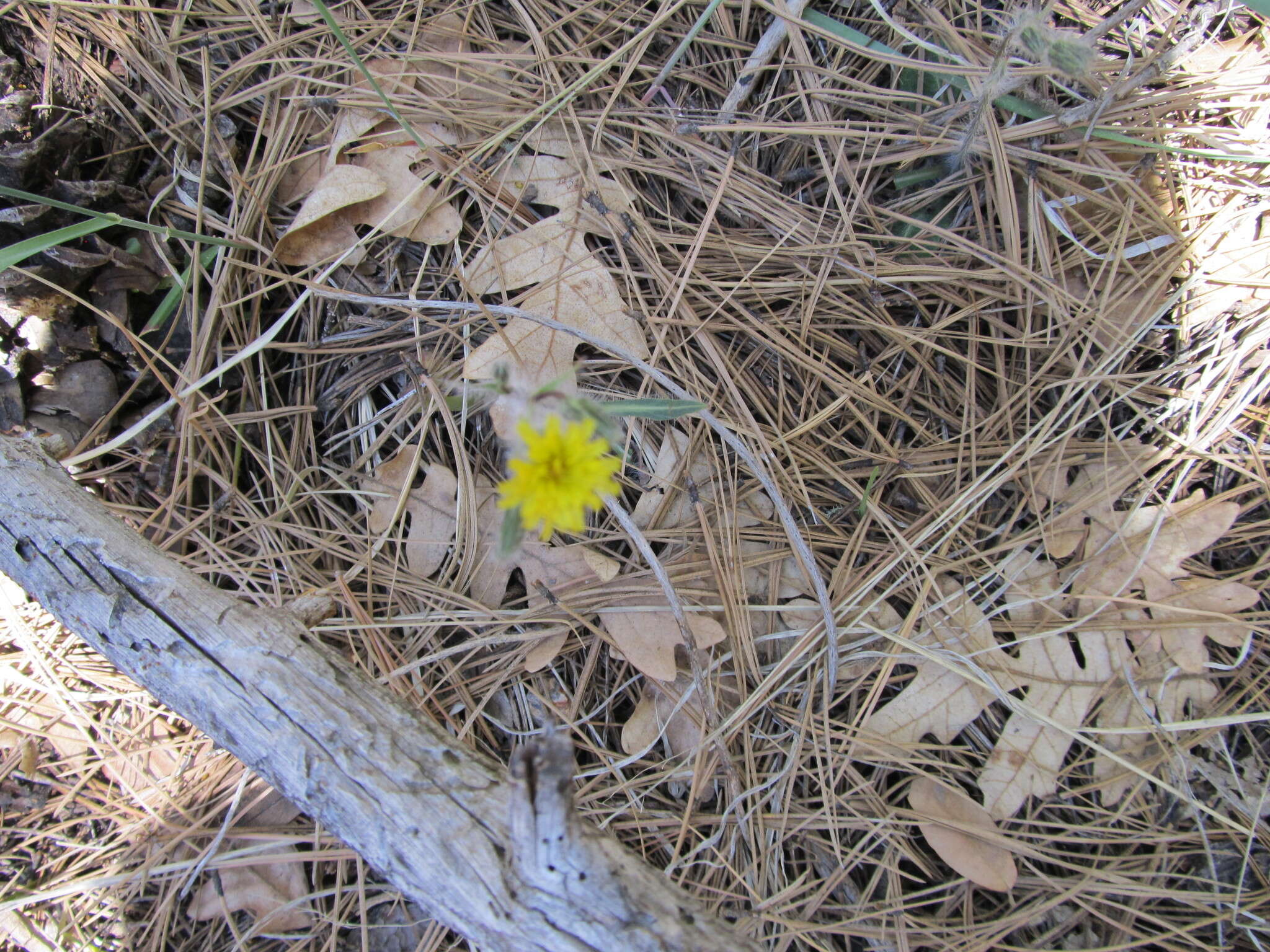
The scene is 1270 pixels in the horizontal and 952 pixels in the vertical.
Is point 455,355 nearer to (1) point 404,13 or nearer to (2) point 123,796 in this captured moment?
(1) point 404,13

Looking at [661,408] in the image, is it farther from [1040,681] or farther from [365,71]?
[1040,681]

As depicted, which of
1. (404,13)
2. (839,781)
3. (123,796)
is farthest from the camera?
(404,13)

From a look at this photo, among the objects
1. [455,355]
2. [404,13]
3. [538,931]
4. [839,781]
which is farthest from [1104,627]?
[404,13]

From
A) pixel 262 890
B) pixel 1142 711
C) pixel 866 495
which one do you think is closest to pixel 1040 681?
pixel 1142 711

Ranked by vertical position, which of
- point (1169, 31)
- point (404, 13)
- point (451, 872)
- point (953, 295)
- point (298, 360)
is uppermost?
point (1169, 31)

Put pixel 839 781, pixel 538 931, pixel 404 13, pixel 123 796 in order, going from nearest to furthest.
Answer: pixel 538 931 < pixel 839 781 < pixel 123 796 < pixel 404 13

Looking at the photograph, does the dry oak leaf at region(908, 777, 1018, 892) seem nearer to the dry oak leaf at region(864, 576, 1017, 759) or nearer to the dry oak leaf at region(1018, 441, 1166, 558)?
the dry oak leaf at region(864, 576, 1017, 759)

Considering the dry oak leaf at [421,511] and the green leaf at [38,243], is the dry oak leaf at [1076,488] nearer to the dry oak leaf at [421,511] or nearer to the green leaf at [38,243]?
the dry oak leaf at [421,511]
